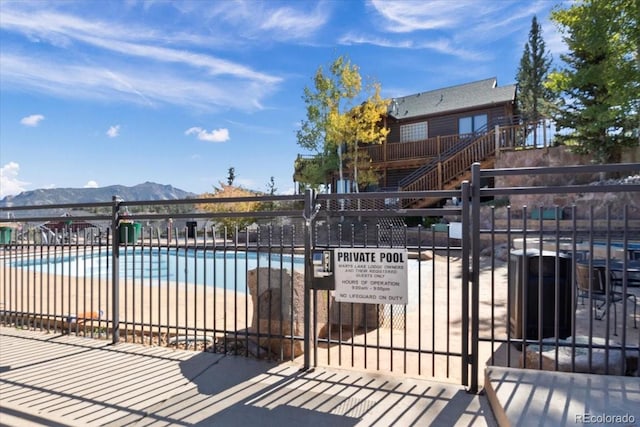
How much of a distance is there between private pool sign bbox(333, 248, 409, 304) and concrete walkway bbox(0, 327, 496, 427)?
674 millimetres

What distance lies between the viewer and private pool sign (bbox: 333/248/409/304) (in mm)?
2947

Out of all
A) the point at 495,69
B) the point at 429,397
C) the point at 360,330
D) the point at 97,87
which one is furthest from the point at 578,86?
the point at 97,87

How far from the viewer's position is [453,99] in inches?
928

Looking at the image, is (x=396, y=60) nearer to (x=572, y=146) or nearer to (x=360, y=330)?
(x=572, y=146)

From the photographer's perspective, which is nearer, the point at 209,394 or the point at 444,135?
the point at 209,394

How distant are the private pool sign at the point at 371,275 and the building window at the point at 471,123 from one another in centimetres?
2056

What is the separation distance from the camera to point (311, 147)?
23.1 meters

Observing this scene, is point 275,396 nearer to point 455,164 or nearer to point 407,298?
point 407,298

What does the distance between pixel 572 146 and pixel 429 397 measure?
584 inches

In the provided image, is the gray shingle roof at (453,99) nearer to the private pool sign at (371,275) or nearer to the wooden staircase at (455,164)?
the wooden staircase at (455,164)

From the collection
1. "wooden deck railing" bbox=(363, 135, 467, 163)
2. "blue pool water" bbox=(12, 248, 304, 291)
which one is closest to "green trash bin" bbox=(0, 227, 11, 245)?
"blue pool water" bbox=(12, 248, 304, 291)

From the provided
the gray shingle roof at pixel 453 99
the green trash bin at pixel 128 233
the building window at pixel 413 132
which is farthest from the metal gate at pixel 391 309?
the building window at pixel 413 132

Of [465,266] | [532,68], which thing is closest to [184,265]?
[465,266]

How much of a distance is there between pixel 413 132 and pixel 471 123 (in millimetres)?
3606
